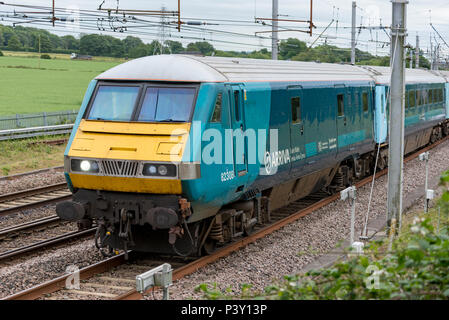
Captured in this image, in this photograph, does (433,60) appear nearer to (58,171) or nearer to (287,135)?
(58,171)

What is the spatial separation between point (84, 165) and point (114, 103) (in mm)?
1126

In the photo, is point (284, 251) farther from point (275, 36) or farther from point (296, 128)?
point (275, 36)

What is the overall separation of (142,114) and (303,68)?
19.2ft

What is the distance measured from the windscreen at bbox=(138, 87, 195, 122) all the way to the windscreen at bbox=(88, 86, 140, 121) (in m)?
0.23

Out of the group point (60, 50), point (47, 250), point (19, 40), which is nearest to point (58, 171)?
point (47, 250)

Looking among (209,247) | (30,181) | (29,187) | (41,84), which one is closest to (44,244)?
(209,247)

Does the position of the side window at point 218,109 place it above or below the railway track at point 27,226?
above

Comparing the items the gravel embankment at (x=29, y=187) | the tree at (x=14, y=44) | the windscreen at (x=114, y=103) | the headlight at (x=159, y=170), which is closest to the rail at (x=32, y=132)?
the gravel embankment at (x=29, y=187)

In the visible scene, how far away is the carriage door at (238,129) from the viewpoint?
1102 cm

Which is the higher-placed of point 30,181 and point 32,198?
point 30,181

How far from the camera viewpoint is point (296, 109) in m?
13.7

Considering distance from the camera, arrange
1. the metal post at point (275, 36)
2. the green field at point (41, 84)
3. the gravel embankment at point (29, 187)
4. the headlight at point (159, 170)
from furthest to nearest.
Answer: the green field at point (41, 84), the metal post at point (275, 36), the gravel embankment at point (29, 187), the headlight at point (159, 170)

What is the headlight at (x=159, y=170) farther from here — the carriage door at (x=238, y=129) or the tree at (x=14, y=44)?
the tree at (x=14, y=44)

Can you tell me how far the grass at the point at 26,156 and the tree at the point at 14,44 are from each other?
43563mm
